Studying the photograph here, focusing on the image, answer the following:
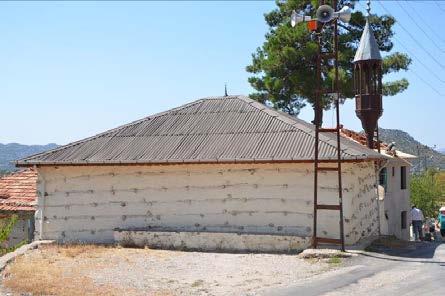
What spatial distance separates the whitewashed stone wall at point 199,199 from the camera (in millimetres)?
15836

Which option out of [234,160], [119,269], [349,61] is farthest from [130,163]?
[349,61]

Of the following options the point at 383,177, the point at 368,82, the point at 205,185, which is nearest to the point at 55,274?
the point at 205,185

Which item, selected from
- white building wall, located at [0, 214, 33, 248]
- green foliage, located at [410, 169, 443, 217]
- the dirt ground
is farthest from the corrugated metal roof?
green foliage, located at [410, 169, 443, 217]

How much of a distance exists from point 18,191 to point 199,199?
11.4 m

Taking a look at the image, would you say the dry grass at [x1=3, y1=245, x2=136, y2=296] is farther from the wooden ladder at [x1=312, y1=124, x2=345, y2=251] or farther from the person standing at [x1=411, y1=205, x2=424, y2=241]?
the person standing at [x1=411, y1=205, x2=424, y2=241]

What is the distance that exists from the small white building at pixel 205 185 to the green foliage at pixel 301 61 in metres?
10.4

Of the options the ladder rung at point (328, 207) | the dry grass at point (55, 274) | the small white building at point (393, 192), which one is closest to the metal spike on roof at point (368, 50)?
the small white building at point (393, 192)

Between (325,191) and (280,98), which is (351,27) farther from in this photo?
(325,191)

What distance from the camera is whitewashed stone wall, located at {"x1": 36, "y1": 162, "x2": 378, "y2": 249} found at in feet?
52.0

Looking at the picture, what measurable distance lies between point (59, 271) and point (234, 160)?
5.67m

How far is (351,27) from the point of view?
1208 inches

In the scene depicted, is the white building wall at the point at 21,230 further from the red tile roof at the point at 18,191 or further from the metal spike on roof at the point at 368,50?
the metal spike on roof at the point at 368,50

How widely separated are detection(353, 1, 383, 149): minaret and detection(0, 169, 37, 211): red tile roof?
1383 centimetres

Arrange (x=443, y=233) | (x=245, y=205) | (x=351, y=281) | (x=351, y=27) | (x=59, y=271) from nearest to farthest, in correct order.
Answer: (x=351, y=281)
(x=59, y=271)
(x=245, y=205)
(x=443, y=233)
(x=351, y=27)
